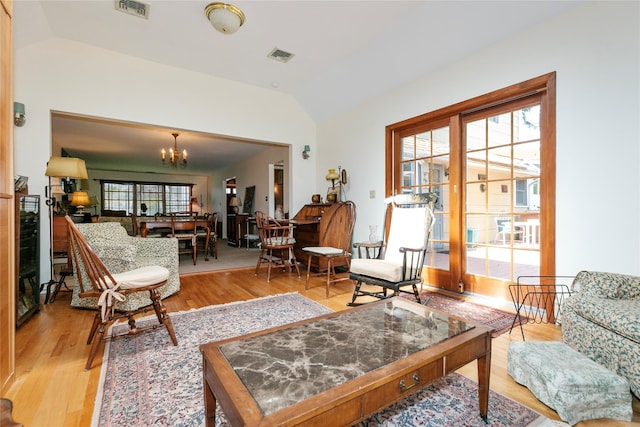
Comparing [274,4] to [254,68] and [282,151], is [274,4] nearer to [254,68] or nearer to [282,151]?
[254,68]

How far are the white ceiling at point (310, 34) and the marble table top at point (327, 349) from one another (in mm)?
2791

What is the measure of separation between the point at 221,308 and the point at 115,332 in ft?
2.77

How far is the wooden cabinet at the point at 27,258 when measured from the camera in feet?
7.69

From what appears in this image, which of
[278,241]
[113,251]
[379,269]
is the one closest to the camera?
[113,251]

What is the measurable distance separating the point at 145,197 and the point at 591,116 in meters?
11.6

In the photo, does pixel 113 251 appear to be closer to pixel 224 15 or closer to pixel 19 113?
pixel 19 113

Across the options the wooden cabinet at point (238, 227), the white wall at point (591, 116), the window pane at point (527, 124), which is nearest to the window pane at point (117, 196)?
the wooden cabinet at point (238, 227)

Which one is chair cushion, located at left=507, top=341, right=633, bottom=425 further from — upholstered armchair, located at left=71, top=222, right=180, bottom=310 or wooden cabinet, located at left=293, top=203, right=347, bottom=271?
upholstered armchair, located at left=71, top=222, right=180, bottom=310

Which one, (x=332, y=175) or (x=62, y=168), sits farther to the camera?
(x=332, y=175)

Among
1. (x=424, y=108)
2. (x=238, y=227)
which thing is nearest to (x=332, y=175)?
(x=424, y=108)

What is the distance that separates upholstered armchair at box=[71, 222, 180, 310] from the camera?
8.08ft

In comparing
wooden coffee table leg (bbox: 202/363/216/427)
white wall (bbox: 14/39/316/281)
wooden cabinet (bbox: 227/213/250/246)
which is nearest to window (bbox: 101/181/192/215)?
wooden cabinet (bbox: 227/213/250/246)

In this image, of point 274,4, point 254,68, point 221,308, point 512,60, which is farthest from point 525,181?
point 254,68

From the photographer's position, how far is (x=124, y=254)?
2.47 m
